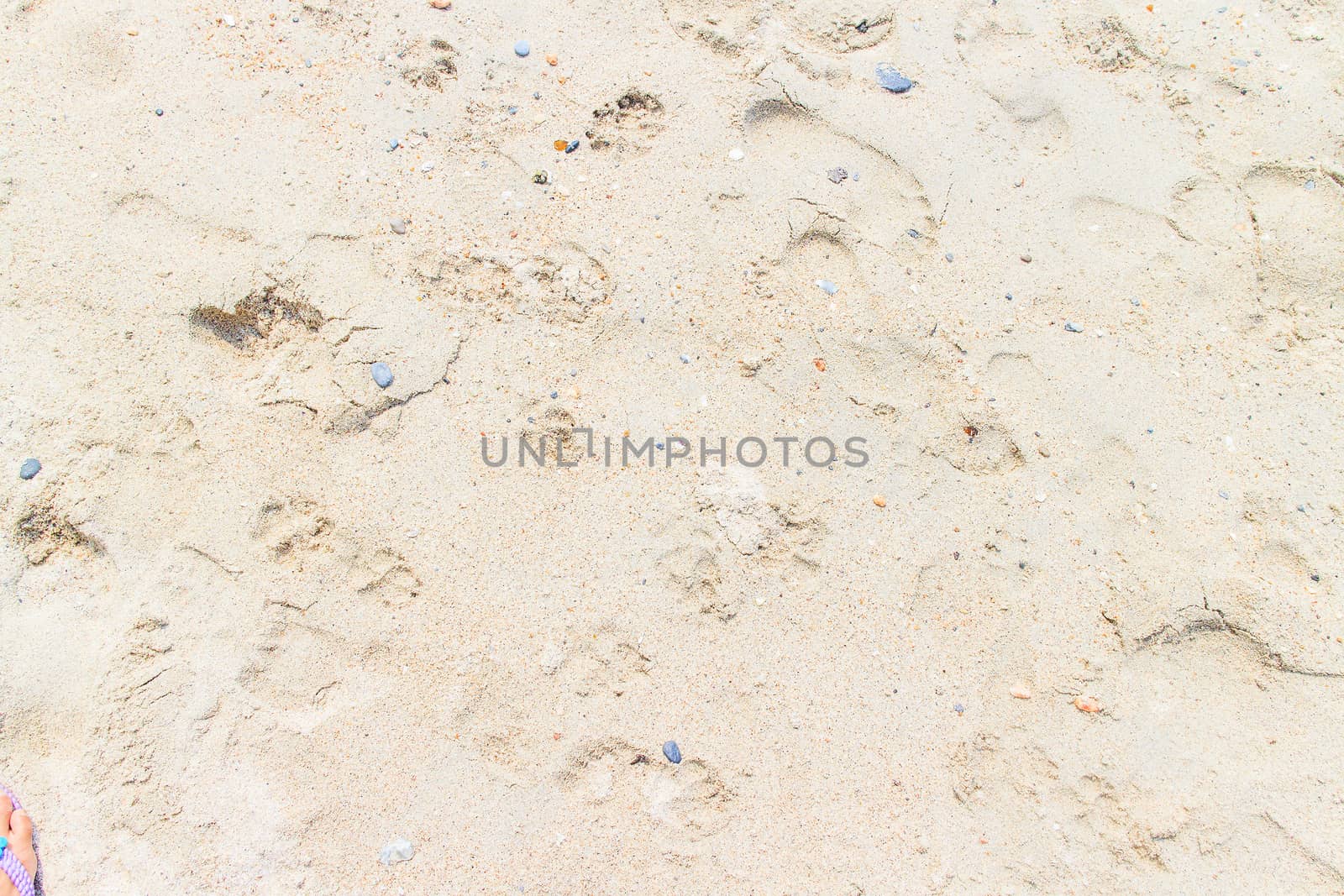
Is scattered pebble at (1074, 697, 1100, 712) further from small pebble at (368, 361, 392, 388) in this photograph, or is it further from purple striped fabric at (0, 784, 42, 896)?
purple striped fabric at (0, 784, 42, 896)

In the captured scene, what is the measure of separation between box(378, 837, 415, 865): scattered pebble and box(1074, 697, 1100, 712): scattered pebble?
4.95 ft

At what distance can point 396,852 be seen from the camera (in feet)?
5.90

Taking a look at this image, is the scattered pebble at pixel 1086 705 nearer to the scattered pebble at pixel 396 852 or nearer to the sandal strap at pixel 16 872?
the scattered pebble at pixel 396 852

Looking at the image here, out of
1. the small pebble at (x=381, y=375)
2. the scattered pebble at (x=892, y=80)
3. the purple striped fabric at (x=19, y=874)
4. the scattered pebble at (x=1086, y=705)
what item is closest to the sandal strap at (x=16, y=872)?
the purple striped fabric at (x=19, y=874)

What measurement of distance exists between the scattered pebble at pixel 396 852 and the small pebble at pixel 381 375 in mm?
1045

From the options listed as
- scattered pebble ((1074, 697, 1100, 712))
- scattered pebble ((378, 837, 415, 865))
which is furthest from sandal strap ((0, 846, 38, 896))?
scattered pebble ((1074, 697, 1100, 712))

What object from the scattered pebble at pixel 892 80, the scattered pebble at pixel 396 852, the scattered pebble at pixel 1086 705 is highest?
the scattered pebble at pixel 892 80

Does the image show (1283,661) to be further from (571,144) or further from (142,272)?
(142,272)

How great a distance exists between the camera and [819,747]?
6.14 feet

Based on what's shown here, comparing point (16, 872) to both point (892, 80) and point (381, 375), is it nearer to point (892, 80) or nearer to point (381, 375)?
point (381, 375)

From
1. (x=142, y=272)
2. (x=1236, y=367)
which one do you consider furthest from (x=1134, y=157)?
(x=142, y=272)

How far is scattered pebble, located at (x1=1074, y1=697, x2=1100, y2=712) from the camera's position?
190 centimetres

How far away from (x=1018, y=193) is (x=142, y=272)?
232 cm

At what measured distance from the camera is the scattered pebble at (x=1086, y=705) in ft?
6.24
